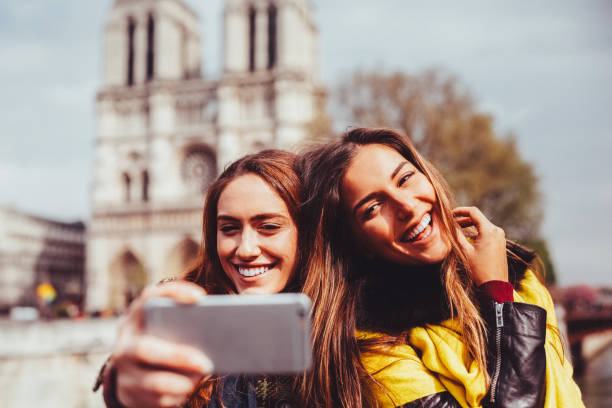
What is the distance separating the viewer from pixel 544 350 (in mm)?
1275

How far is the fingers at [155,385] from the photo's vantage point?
0.79 metres

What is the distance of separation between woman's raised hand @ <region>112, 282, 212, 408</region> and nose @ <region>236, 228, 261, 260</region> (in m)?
0.53

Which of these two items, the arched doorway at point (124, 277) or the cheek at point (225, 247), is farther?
the arched doorway at point (124, 277)

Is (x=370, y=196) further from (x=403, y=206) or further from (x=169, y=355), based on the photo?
(x=169, y=355)

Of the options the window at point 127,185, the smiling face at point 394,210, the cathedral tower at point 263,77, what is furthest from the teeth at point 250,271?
the window at point 127,185

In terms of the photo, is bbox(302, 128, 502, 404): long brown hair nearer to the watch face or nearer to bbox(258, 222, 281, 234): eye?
bbox(258, 222, 281, 234): eye

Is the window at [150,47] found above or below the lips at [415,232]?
above

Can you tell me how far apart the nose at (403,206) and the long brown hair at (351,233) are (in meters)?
0.09

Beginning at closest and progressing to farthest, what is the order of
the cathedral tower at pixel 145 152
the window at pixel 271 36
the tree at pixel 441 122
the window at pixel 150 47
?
the tree at pixel 441 122
the cathedral tower at pixel 145 152
the window at pixel 271 36
the window at pixel 150 47

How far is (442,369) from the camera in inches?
51.8

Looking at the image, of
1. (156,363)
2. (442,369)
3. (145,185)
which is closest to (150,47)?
(145,185)

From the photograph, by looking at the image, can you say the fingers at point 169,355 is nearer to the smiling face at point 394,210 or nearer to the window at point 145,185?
the smiling face at point 394,210

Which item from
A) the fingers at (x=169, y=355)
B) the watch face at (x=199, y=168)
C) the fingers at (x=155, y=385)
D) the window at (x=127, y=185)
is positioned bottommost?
the fingers at (x=155, y=385)

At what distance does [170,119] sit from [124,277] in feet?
27.2
